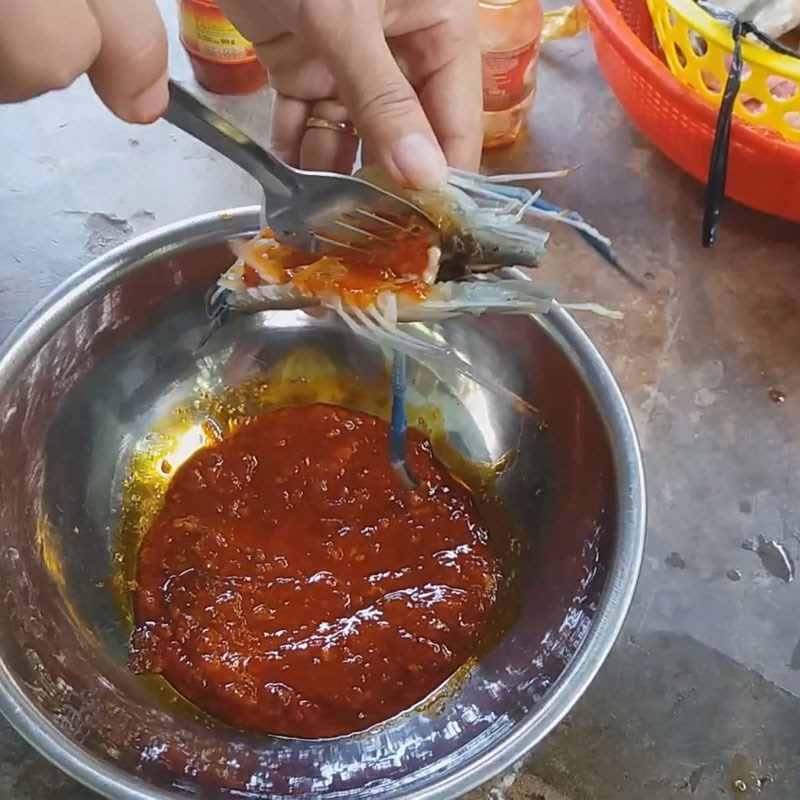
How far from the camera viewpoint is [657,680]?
99 cm

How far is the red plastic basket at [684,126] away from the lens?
3.81ft

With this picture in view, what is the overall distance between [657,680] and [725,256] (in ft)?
1.96

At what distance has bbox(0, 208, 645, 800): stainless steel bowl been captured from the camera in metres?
0.82

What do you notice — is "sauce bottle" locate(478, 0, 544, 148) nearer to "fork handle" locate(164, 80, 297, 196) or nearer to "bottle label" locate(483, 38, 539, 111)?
"bottle label" locate(483, 38, 539, 111)

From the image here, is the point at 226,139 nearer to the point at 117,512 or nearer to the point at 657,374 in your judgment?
the point at 117,512

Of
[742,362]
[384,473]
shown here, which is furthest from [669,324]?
[384,473]

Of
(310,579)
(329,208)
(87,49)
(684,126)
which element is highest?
(87,49)

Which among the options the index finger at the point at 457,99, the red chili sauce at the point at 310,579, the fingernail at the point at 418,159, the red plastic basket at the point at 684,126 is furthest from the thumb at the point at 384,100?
the red plastic basket at the point at 684,126

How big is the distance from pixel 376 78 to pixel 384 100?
0.07 ft

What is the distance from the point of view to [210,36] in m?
1.34

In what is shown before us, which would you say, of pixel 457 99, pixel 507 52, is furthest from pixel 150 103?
pixel 507 52

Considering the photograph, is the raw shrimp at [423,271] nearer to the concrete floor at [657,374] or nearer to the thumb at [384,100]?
the thumb at [384,100]

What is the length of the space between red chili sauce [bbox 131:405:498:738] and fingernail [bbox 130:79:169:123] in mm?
462

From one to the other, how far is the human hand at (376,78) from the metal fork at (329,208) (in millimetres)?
36
